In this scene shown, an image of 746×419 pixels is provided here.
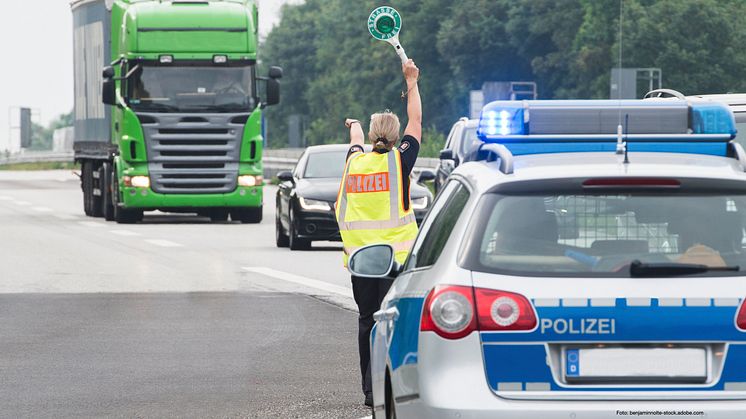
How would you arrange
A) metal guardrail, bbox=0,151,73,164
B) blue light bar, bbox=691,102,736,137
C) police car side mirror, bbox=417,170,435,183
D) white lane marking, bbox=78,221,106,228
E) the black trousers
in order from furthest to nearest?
metal guardrail, bbox=0,151,73,164 → white lane marking, bbox=78,221,106,228 → police car side mirror, bbox=417,170,435,183 → the black trousers → blue light bar, bbox=691,102,736,137

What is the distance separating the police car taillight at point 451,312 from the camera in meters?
5.64

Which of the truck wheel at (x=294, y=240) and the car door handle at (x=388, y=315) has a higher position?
the car door handle at (x=388, y=315)

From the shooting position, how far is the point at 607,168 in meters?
5.82

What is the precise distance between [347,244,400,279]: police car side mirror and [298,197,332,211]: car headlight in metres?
16.4

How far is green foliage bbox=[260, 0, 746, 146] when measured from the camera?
98.2 meters

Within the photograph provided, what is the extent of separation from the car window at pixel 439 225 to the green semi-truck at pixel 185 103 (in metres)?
23.2

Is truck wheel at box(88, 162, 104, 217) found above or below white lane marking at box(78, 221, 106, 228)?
above

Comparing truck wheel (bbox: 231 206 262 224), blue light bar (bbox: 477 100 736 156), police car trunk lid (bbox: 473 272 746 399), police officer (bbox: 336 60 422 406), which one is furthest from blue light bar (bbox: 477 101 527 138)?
truck wheel (bbox: 231 206 262 224)

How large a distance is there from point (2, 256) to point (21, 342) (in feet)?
34.6

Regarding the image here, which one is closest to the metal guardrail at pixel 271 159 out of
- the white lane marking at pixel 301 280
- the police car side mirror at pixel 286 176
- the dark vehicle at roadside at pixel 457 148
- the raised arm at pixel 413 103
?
the dark vehicle at roadside at pixel 457 148

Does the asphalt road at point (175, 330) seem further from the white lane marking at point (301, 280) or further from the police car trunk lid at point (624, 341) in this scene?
the police car trunk lid at point (624, 341)

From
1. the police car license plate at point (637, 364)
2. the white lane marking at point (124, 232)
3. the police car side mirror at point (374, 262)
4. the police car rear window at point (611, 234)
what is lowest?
the white lane marking at point (124, 232)

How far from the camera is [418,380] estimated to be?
5793 mm

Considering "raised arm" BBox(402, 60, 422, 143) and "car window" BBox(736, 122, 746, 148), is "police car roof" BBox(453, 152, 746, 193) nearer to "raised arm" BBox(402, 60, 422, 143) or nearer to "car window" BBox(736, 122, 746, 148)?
"raised arm" BBox(402, 60, 422, 143)
